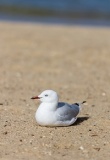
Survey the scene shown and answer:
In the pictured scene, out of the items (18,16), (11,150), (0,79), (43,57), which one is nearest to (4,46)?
(43,57)

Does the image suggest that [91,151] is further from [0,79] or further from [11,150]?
[0,79]

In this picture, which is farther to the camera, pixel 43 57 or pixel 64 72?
pixel 43 57

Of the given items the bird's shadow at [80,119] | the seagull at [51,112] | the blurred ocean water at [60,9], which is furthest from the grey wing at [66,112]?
the blurred ocean water at [60,9]

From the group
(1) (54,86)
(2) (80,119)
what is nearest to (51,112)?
(2) (80,119)

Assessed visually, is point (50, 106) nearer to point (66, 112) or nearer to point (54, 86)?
point (66, 112)

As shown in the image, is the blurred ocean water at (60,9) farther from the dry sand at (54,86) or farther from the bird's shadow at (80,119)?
the bird's shadow at (80,119)
